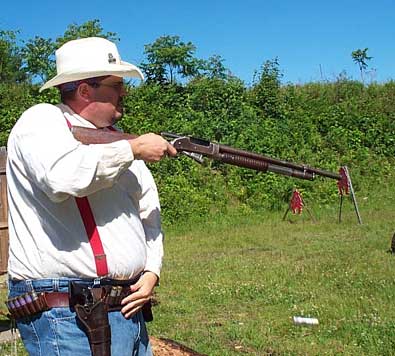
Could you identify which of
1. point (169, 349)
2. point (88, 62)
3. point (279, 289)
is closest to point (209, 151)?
point (88, 62)

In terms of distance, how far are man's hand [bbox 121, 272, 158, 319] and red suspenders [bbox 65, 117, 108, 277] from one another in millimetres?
202

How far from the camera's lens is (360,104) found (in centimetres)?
1850

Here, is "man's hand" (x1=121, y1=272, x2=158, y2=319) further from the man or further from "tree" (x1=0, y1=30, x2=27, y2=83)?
"tree" (x1=0, y1=30, x2=27, y2=83)

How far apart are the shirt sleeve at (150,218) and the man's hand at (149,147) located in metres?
0.28

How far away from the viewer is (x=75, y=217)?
236 cm

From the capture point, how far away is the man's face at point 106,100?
2.47 m

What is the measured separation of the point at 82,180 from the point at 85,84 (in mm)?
420

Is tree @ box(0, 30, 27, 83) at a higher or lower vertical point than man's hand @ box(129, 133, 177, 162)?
higher

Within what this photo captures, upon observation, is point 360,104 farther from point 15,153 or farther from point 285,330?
point 15,153

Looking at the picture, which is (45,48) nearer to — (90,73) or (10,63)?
(10,63)

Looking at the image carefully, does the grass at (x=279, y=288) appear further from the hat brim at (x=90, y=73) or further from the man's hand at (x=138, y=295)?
the hat brim at (x=90, y=73)

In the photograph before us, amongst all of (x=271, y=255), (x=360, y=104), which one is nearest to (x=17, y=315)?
(x=271, y=255)

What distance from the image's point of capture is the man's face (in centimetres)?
247

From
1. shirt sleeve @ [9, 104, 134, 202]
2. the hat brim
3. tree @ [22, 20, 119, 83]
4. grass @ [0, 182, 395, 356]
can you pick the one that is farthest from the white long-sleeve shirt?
tree @ [22, 20, 119, 83]
